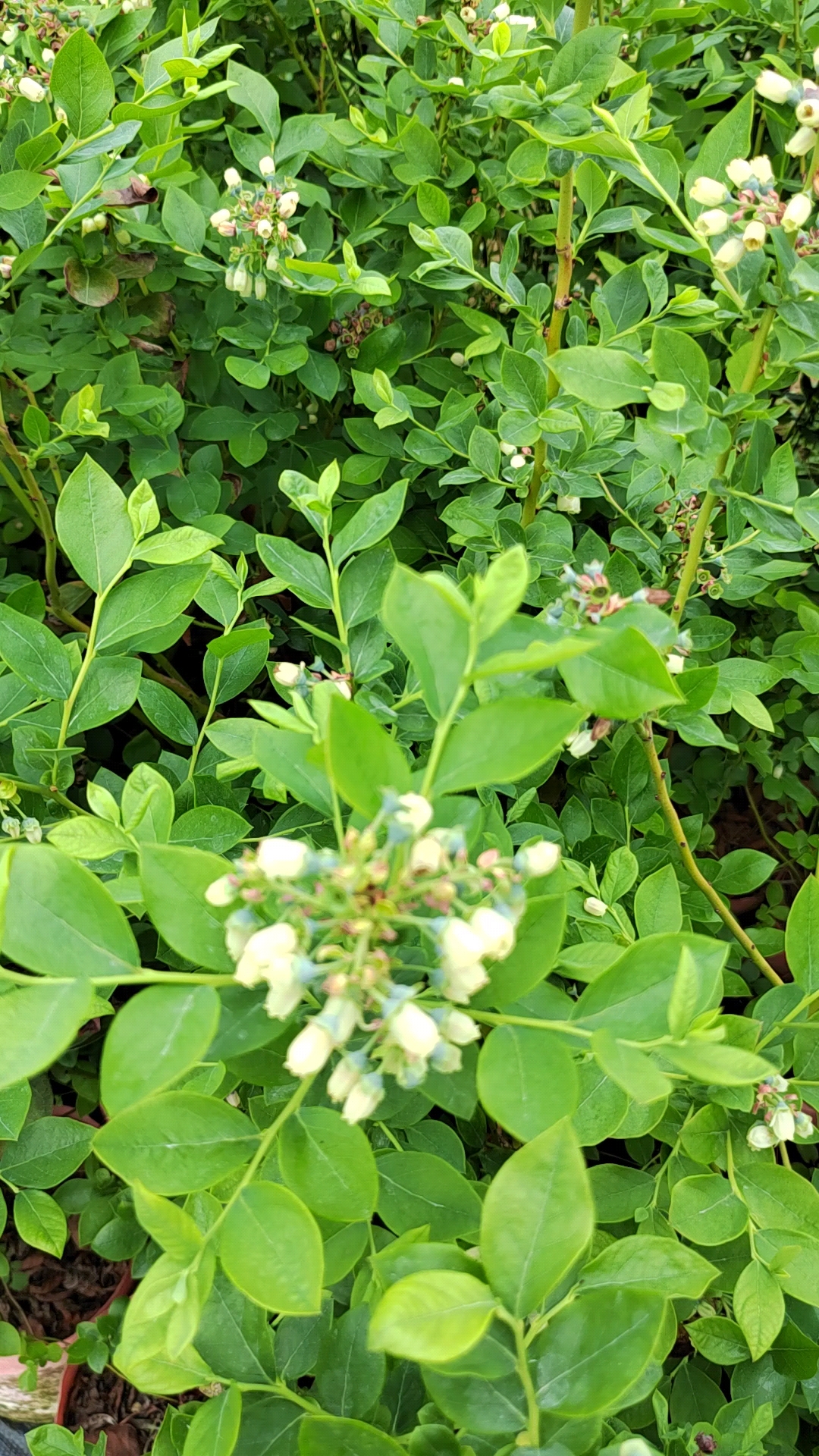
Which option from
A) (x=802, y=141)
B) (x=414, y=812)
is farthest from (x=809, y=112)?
(x=414, y=812)

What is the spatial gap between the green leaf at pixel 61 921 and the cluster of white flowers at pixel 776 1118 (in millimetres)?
387

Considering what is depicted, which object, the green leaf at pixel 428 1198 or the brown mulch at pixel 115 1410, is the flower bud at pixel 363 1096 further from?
the brown mulch at pixel 115 1410

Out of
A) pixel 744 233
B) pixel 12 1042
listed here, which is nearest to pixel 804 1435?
pixel 12 1042

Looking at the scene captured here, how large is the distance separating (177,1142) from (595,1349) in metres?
0.18

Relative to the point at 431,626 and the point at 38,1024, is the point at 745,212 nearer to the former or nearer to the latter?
the point at 431,626

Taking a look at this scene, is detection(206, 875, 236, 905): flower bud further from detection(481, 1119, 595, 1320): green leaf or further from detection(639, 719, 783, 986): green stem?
detection(639, 719, 783, 986): green stem

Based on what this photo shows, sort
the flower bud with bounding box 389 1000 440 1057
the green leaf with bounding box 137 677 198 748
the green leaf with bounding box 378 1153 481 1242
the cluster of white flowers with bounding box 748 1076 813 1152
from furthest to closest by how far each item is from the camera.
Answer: the green leaf with bounding box 137 677 198 748, the cluster of white flowers with bounding box 748 1076 813 1152, the green leaf with bounding box 378 1153 481 1242, the flower bud with bounding box 389 1000 440 1057

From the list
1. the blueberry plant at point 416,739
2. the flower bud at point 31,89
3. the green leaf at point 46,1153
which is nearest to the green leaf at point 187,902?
the blueberry plant at point 416,739

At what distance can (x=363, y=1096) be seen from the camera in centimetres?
35

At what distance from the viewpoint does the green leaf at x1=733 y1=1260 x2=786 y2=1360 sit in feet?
1.70

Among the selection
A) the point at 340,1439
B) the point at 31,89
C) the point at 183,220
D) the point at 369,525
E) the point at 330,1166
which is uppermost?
the point at 31,89

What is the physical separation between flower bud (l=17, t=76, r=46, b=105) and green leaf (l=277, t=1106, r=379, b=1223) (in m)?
0.79

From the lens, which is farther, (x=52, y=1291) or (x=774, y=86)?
(x=52, y=1291)

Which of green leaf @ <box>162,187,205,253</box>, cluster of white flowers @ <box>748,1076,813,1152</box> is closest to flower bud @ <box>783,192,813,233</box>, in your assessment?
cluster of white flowers @ <box>748,1076,813,1152</box>
